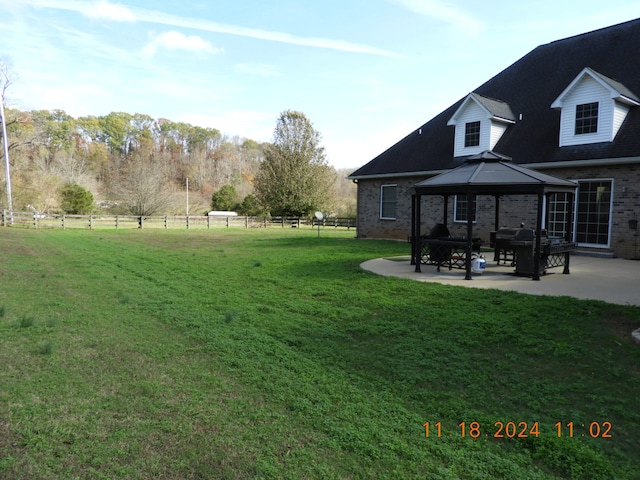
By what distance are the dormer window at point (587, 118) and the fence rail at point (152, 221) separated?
1582 centimetres

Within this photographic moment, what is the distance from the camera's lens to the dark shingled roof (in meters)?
13.0

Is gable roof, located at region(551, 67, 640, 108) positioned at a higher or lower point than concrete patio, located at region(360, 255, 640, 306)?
higher

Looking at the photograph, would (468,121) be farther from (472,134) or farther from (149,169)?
(149,169)

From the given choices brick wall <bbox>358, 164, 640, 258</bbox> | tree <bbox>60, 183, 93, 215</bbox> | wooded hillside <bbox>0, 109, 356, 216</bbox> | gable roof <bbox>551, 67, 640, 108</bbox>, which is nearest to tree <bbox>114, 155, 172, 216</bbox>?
wooded hillside <bbox>0, 109, 356, 216</bbox>

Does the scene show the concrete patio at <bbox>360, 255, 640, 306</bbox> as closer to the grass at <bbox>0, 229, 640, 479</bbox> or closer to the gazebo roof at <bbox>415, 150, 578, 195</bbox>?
the grass at <bbox>0, 229, 640, 479</bbox>

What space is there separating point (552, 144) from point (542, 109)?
2.14 m

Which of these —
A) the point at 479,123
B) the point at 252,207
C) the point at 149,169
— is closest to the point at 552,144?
the point at 479,123

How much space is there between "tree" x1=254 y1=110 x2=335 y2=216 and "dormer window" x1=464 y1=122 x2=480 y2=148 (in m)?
22.8

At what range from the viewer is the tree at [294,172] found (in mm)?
38094

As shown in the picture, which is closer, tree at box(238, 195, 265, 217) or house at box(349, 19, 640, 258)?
house at box(349, 19, 640, 258)

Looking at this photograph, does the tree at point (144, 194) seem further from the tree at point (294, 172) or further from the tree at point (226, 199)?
the tree at point (226, 199)
